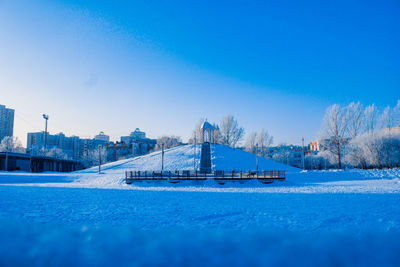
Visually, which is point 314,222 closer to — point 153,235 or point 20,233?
point 153,235

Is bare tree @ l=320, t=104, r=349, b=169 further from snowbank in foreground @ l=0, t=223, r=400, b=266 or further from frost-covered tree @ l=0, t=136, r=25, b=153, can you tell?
frost-covered tree @ l=0, t=136, r=25, b=153

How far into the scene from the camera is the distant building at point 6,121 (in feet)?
280

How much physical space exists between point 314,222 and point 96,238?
681 centimetres

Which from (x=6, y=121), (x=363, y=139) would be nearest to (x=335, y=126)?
(x=363, y=139)

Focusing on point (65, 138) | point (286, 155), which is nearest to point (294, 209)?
point (286, 155)

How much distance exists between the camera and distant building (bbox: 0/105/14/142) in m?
85.4

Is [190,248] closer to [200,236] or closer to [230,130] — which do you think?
[200,236]

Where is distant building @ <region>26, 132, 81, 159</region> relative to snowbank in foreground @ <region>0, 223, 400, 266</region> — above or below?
above

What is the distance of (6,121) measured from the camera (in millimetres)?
87750

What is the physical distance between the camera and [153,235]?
279 inches

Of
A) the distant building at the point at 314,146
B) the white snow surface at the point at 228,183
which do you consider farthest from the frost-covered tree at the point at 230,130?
the distant building at the point at 314,146

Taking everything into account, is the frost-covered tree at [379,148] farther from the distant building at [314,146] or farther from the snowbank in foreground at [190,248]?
the distant building at [314,146]

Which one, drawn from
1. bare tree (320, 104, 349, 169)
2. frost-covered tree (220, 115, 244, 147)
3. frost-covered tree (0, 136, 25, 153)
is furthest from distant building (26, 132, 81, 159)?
bare tree (320, 104, 349, 169)

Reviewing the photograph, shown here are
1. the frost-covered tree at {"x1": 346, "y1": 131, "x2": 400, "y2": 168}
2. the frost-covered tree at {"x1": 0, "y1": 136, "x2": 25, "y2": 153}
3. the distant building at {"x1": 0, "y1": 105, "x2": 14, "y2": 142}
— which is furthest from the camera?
the distant building at {"x1": 0, "y1": 105, "x2": 14, "y2": 142}
